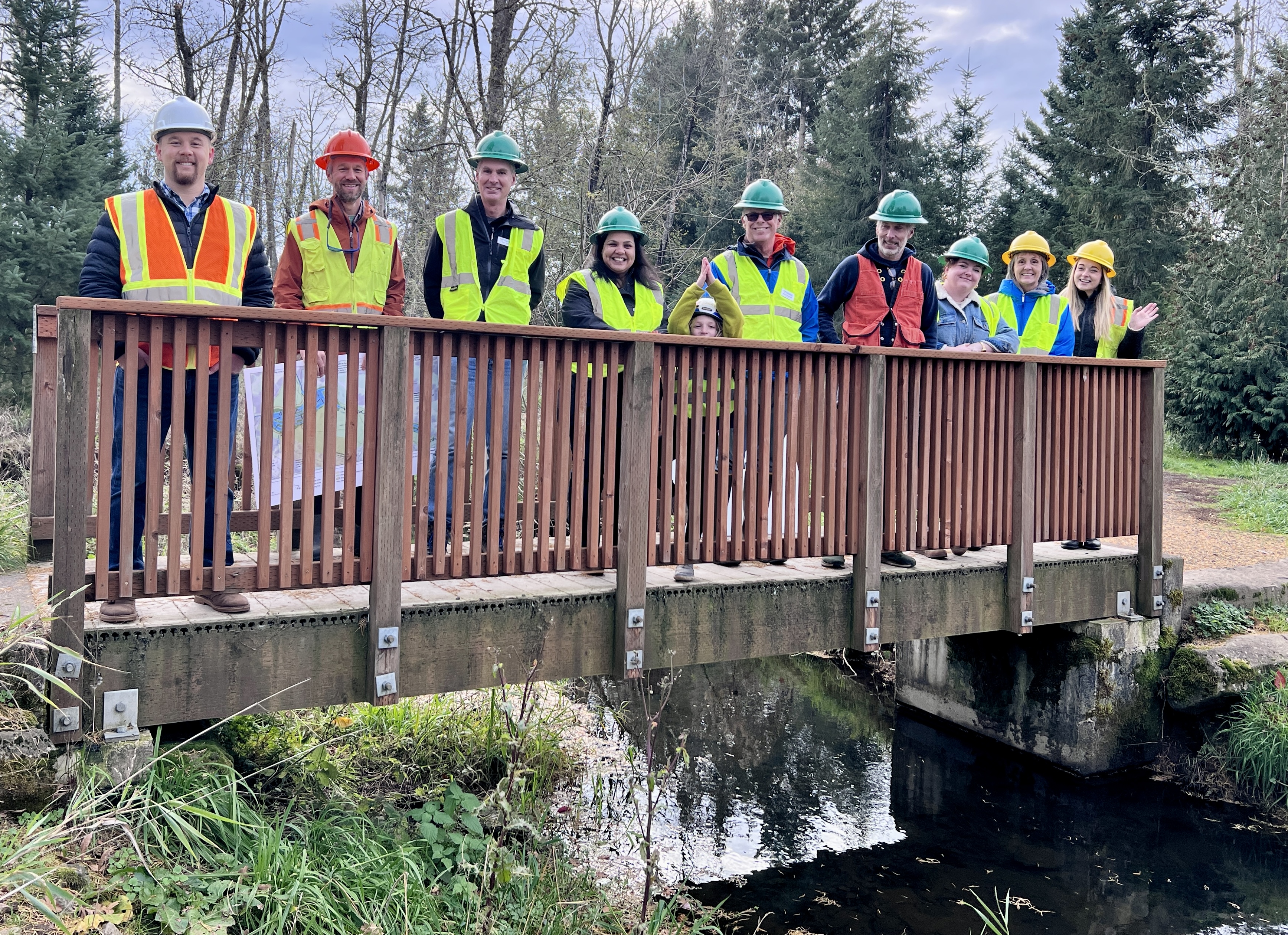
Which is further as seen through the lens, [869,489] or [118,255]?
[869,489]

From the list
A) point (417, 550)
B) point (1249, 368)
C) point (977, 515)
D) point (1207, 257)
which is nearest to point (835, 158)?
point (1207, 257)

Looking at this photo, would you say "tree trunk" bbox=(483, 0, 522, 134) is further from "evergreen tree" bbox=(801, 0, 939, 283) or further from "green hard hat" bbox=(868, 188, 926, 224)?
"evergreen tree" bbox=(801, 0, 939, 283)

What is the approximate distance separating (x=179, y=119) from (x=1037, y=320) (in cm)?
566

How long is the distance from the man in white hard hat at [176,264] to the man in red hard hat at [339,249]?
60 centimetres

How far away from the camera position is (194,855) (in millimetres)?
3465

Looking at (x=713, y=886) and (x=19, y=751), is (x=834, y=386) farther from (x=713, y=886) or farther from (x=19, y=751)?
(x=19, y=751)

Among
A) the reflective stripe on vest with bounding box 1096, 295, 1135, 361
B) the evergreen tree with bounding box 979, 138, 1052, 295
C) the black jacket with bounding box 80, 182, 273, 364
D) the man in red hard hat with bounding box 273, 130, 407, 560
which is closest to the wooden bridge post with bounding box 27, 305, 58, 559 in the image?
the man in red hard hat with bounding box 273, 130, 407, 560

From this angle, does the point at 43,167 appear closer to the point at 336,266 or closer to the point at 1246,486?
the point at 336,266

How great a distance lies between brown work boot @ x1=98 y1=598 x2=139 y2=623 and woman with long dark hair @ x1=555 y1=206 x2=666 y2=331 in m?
2.42

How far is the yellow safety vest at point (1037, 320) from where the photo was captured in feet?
23.8

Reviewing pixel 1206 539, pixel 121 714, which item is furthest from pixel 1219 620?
pixel 121 714

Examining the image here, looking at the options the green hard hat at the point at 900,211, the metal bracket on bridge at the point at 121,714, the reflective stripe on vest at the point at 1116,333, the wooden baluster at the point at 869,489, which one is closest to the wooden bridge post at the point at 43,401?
the metal bracket on bridge at the point at 121,714

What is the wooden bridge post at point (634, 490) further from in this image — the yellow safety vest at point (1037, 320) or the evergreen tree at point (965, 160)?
the evergreen tree at point (965, 160)

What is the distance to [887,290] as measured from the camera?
6.13 metres
